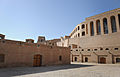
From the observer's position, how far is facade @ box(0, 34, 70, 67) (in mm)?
13023

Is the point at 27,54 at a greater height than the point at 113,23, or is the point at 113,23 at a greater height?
the point at 113,23

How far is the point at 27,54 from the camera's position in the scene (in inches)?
591

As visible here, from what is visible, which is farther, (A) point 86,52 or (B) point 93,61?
(A) point 86,52

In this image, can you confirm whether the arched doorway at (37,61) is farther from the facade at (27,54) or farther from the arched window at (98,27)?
the arched window at (98,27)

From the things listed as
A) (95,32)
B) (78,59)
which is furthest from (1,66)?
(95,32)

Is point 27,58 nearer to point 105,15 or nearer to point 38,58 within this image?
point 38,58

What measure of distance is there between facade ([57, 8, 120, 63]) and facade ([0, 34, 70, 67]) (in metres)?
12.1

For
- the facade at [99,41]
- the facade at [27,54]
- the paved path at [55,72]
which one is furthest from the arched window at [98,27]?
the paved path at [55,72]

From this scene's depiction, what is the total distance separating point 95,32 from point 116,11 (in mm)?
10866

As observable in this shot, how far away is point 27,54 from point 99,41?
2770 centimetres

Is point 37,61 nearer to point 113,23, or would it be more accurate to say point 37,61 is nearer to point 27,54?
point 27,54

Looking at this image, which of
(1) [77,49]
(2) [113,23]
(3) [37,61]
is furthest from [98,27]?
(3) [37,61]

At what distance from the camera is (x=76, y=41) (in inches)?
1604

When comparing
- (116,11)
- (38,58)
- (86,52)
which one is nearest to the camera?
(38,58)
